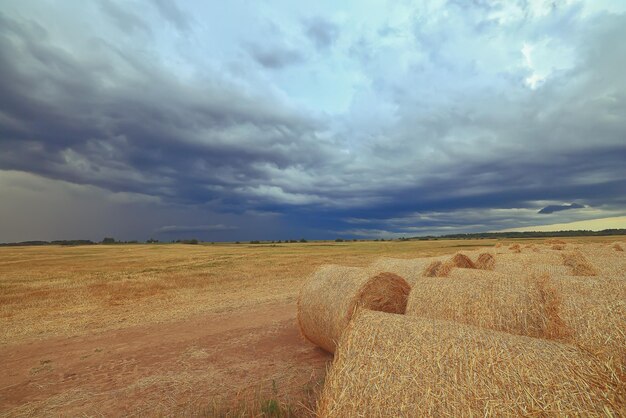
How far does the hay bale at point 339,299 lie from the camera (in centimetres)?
738

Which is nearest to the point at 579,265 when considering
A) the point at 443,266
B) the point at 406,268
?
the point at 443,266

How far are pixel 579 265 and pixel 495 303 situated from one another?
7891mm

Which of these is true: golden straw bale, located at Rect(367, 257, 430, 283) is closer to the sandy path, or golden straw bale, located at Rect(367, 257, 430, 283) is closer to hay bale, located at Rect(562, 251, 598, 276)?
the sandy path

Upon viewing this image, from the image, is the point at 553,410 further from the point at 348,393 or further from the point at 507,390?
the point at 348,393

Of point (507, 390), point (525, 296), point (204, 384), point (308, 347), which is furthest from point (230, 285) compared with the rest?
point (507, 390)

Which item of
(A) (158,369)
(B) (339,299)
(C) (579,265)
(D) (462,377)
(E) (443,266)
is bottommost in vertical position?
(A) (158,369)

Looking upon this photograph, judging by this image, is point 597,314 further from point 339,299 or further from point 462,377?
point 339,299

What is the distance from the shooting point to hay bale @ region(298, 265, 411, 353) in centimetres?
738

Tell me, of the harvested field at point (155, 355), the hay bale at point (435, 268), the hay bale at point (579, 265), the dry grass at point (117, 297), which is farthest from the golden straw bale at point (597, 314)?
the dry grass at point (117, 297)

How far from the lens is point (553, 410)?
2877 millimetres

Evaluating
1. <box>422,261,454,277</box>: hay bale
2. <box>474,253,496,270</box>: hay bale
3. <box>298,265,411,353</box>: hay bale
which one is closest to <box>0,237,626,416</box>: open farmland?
<box>422,261,454,277</box>: hay bale

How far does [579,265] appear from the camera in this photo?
38.1 feet

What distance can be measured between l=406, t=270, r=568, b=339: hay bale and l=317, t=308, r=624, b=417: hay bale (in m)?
2.11

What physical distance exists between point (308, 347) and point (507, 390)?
596 cm
